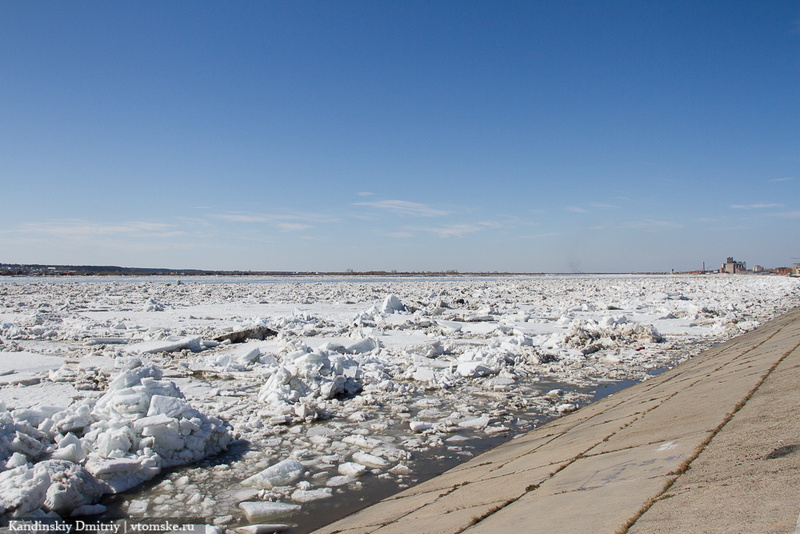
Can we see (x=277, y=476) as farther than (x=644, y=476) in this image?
Yes

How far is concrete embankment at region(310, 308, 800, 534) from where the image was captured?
189 centimetres

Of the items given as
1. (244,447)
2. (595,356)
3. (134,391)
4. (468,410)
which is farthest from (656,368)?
(134,391)

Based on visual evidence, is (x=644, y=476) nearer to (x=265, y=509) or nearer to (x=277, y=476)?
(x=265, y=509)

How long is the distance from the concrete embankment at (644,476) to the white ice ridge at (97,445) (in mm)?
1903

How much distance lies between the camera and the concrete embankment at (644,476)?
1.89 meters

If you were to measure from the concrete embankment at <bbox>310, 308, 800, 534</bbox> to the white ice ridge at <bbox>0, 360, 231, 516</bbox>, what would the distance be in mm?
1903

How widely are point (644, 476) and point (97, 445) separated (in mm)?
4341

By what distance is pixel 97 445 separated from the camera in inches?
166

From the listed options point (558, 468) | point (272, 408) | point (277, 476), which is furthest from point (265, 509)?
point (272, 408)

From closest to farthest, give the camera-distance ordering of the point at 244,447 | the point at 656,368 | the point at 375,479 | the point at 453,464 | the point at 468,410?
the point at 375,479 < the point at 453,464 < the point at 244,447 < the point at 468,410 < the point at 656,368

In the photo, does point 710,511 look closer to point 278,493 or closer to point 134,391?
point 278,493

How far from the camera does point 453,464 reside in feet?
14.4

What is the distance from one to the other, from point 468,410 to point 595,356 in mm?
4810

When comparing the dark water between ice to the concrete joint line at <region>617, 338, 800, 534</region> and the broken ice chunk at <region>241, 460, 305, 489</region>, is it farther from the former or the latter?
the concrete joint line at <region>617, 338, 800, 534</region>
